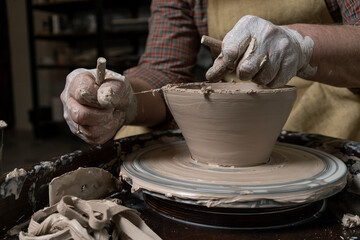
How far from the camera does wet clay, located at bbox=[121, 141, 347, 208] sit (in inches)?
27.2

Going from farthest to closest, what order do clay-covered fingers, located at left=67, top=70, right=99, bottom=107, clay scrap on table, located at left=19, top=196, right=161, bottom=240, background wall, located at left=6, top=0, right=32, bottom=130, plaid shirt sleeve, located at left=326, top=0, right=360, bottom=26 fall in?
background wall, located at left=6, top=0, right=32, bottom=130
plaid shirt sleeve, located at left=326, top=0, right=360, bottom=26
clay-covered fingers, located at left=67, top=70, right=99, bottom=107
clay scrap on table, located at left=19, top=196, right=161, bottom=240

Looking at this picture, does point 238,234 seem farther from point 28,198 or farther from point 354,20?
point 354,20

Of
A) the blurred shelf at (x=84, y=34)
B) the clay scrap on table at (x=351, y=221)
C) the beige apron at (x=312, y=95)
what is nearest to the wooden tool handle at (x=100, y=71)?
the clay scrap on table at (x=351, y=221)

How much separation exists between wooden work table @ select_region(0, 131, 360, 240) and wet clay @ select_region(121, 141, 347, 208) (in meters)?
0.07

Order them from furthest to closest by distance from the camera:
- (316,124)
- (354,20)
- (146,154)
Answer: (316,124)
(354,20)
(146,154)

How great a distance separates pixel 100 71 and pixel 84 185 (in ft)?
0.83

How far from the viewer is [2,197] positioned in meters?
0.72

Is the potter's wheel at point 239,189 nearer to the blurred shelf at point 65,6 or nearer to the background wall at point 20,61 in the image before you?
the blurred shelf at point 65,6

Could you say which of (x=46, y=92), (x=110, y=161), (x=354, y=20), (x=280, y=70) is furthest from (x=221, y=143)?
(x=46, y=92)

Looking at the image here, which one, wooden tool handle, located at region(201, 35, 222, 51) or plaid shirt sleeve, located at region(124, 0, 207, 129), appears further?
plaid shirt sleeve, located at region(124, 0, 207, 129)

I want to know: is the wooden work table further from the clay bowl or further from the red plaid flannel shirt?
the red plaid flannel shirt

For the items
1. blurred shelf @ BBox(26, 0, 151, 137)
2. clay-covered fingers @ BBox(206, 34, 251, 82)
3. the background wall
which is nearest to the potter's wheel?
clay-covered fingers @ BBox(206, 34, 251, 82)

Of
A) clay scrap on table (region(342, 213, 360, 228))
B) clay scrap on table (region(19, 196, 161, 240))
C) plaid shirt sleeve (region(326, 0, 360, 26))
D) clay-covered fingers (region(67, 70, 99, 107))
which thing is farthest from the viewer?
plaid shirt sleeve (region(326, 0, 360, 26))

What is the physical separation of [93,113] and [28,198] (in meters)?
0.23
